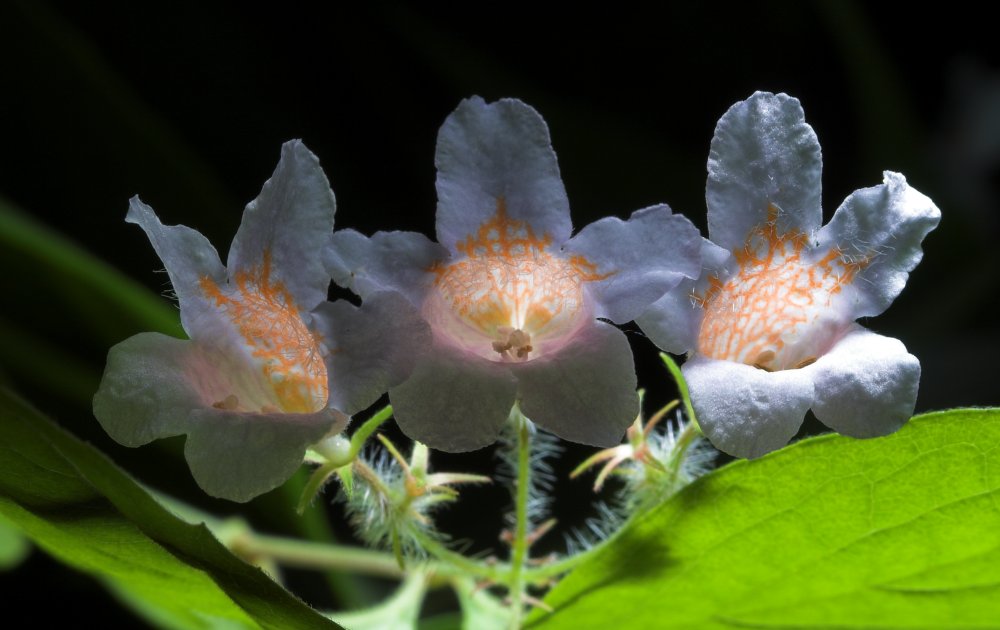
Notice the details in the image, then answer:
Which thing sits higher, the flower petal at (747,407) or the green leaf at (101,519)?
the flower petal at (747,407)

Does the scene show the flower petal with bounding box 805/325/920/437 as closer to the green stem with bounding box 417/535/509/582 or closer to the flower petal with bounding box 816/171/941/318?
the flower petal with bounding box 816/171/941/318

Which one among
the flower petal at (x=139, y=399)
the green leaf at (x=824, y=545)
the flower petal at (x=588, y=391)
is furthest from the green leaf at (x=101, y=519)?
the green leaf at (x=824, y=545)

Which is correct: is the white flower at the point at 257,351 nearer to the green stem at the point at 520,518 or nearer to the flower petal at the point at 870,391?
the green stem at the point at 520,518

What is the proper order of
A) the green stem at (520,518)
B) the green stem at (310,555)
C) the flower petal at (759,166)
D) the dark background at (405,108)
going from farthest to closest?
the dark background at (405,108)
the green stem at (310,555)
the green stem at (520,518)
the flower petal at (759,166)

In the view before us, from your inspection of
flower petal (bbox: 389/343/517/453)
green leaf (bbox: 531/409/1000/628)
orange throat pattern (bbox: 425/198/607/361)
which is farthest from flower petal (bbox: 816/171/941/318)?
flower petal (bbox: 389/343/517/453)

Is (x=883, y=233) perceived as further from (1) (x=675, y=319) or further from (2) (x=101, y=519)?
(2) (x=101, y=519)
